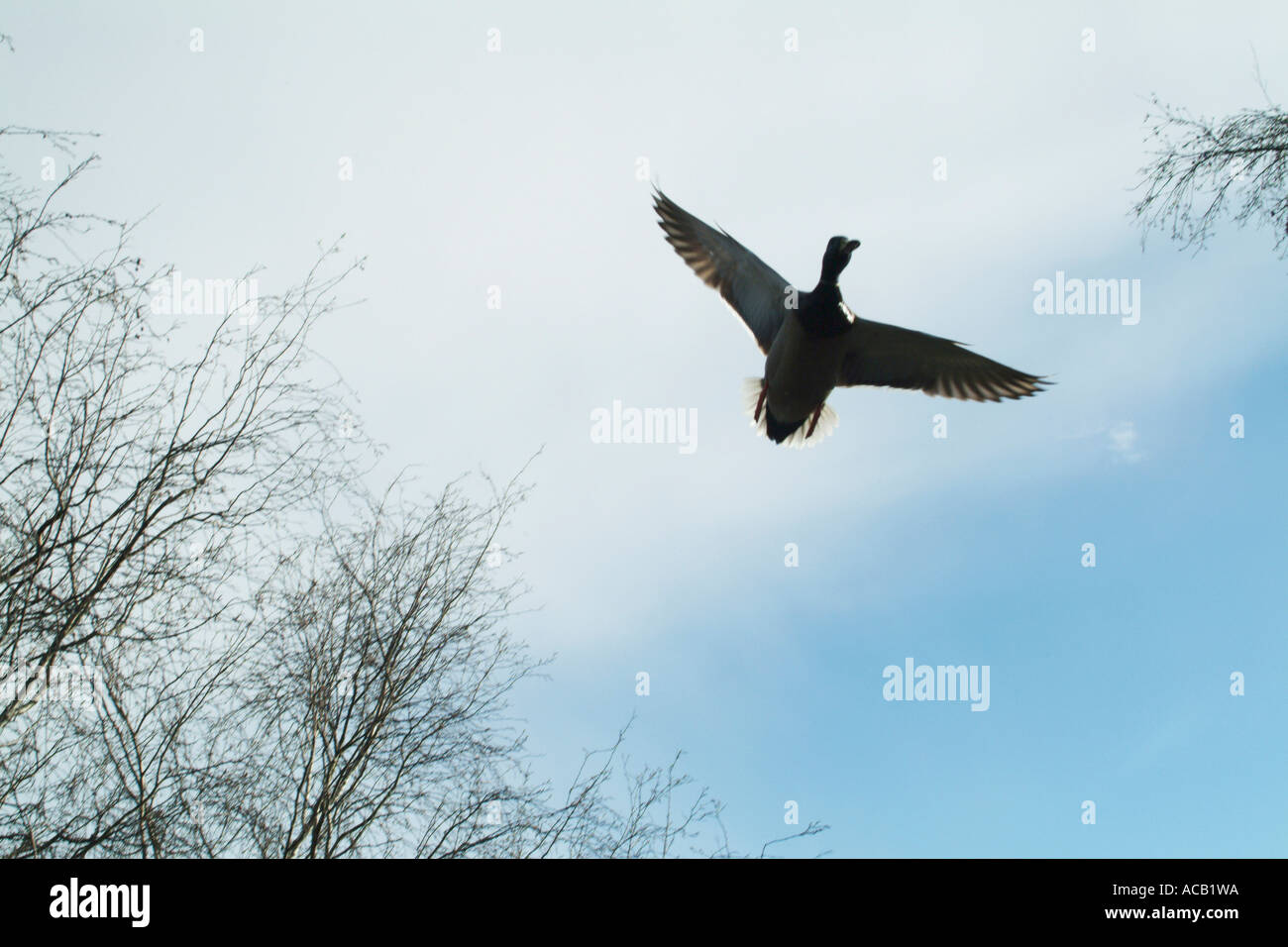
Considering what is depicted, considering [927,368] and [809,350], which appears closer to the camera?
[809,350]

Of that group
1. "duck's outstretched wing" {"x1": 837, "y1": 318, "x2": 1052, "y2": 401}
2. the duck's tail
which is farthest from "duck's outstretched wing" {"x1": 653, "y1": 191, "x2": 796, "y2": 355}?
"duck's outstretched wing" {"x1": 837, "y1": 318, "x2": 1052, "y2": 401}

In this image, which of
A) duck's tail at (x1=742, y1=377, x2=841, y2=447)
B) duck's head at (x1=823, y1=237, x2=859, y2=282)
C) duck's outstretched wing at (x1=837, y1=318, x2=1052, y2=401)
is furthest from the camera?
duck's tail at (x1=742, y1=377, x2=841, y2=447)

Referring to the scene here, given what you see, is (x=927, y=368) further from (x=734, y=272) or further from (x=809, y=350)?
(x=734, y=272)

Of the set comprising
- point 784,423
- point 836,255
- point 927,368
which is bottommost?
point 784,423

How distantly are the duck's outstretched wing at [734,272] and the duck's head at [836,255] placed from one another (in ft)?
1.68

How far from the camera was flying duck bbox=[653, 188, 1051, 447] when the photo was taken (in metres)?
7.64

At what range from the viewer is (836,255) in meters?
7.39

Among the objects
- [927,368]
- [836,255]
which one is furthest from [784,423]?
[836,255]

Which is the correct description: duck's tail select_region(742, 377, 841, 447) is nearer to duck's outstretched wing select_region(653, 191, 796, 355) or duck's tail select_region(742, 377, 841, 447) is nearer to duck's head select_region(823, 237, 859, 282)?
duck's outstretched wing select_region(653, 191, 796, 355)

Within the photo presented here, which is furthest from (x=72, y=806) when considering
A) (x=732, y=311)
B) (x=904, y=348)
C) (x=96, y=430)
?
(x=904, y=348)

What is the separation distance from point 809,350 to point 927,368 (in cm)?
145

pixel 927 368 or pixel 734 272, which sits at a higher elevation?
pixel 734 272

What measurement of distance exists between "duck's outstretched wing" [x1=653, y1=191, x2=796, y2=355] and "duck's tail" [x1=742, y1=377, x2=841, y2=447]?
46 cm
